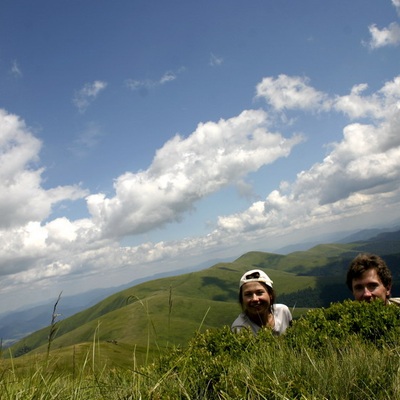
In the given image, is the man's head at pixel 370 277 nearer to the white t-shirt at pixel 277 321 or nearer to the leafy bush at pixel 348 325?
the leafy bush at pixel 348 325

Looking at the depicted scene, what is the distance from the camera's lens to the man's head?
714 cm

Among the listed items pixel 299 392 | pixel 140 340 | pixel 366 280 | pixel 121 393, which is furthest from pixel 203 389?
pixel 140 340

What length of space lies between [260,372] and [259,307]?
3.93 m

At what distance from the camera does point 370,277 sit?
23.5 feet

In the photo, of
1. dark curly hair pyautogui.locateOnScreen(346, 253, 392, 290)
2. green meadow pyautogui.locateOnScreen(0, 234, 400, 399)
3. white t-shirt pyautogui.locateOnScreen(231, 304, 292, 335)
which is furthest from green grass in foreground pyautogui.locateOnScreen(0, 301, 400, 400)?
white t-shirt pyautogui.locateOnScreen(231, 304, 292, 335)

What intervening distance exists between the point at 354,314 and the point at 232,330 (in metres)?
2.42

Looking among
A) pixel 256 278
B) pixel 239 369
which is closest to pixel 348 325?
pixel 256 278

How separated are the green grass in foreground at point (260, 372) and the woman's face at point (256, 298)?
114cm

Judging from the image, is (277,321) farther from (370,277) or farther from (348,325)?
(370,277)

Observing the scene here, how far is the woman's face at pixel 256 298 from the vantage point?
7.44 metres

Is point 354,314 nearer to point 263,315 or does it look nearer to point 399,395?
point 263,315

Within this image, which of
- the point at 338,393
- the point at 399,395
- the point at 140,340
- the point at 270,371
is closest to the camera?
the point at 399,395

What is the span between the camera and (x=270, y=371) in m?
3.72

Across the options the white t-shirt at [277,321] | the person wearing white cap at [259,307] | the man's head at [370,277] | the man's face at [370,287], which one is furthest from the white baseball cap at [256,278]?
the man's face at [370,287]
